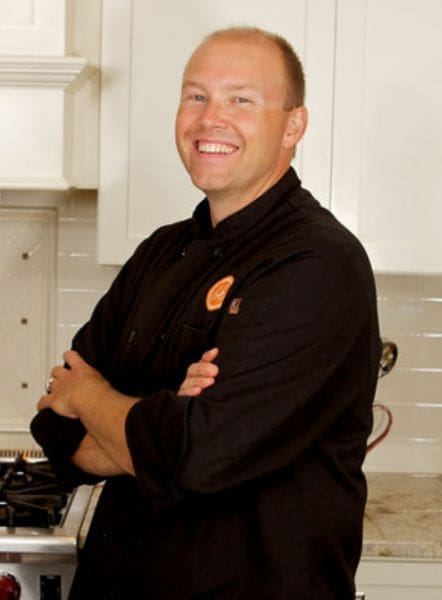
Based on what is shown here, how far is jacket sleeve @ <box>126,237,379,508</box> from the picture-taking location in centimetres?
163

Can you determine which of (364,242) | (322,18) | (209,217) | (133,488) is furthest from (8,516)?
(322,18)

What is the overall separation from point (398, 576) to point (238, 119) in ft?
3.37

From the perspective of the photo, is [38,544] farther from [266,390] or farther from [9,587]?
[266,390]

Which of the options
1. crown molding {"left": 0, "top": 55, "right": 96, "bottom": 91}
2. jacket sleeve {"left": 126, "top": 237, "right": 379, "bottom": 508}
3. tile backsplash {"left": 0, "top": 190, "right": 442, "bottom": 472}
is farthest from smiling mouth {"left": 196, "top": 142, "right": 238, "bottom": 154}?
tile backsplash {"left": 0, "top": 190, "right": 442, "bottom": 472}

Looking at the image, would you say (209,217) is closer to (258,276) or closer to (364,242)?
(258,276)

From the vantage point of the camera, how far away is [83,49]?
102 inches

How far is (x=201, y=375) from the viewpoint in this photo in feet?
5.50

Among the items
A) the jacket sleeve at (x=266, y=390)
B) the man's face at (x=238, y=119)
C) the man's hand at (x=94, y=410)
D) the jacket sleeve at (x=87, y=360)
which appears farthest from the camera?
the jacket sleeve at (x=87, y=360)

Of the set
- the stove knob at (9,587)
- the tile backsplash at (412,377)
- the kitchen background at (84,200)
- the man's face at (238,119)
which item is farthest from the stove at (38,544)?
the tile backsplash at (412,377)

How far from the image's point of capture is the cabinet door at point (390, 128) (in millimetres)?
2518

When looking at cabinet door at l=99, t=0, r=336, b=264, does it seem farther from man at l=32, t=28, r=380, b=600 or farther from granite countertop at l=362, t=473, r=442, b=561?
granite countertop at l=362, t=473, r=442, b=561

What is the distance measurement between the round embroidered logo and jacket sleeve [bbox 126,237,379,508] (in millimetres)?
50

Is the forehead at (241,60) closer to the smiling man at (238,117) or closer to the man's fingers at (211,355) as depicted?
the smiling man at (238,117)

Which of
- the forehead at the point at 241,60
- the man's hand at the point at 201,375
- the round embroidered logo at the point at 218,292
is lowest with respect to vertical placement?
the man's hand at the point at 201,375
